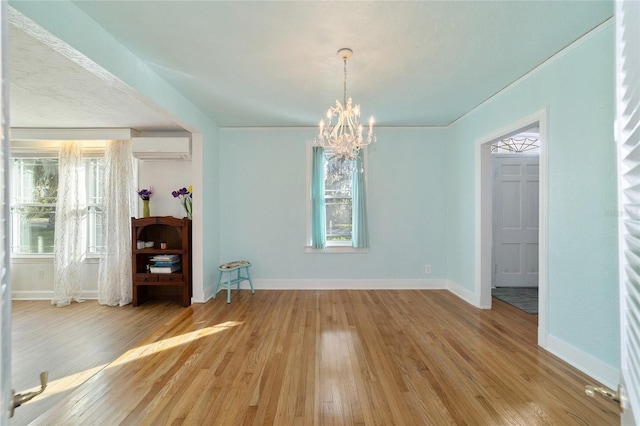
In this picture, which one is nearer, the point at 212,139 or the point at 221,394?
the point at 221,394

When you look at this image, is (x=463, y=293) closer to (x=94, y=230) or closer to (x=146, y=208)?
(x=146, y=208)

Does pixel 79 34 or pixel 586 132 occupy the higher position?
pixel 79 34

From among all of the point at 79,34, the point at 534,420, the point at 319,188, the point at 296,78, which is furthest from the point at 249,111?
the point at 534,420

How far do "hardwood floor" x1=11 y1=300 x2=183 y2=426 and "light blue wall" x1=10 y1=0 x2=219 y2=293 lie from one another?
3.16ft

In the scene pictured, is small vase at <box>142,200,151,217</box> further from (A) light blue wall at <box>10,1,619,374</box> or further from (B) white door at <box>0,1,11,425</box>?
(B) white door at <box>0,1,11,425</box>

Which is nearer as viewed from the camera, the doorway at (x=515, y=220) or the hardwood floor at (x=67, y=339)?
the hardwood floor at (x=67, y=339)

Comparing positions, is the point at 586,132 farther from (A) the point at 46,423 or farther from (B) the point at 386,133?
(A) the point at 46,423

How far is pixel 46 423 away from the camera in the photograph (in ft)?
5.41

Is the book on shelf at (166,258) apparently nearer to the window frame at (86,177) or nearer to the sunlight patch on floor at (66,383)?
the window frame at (86,177)

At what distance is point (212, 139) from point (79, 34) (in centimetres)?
227

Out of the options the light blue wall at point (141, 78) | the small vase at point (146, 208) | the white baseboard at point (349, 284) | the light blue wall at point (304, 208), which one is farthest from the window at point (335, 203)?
the small vase at point (146, 208)

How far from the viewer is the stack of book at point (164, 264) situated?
3.76 metres

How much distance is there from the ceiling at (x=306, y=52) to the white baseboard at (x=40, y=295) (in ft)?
8.33

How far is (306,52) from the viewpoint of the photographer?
2246 millimetres
